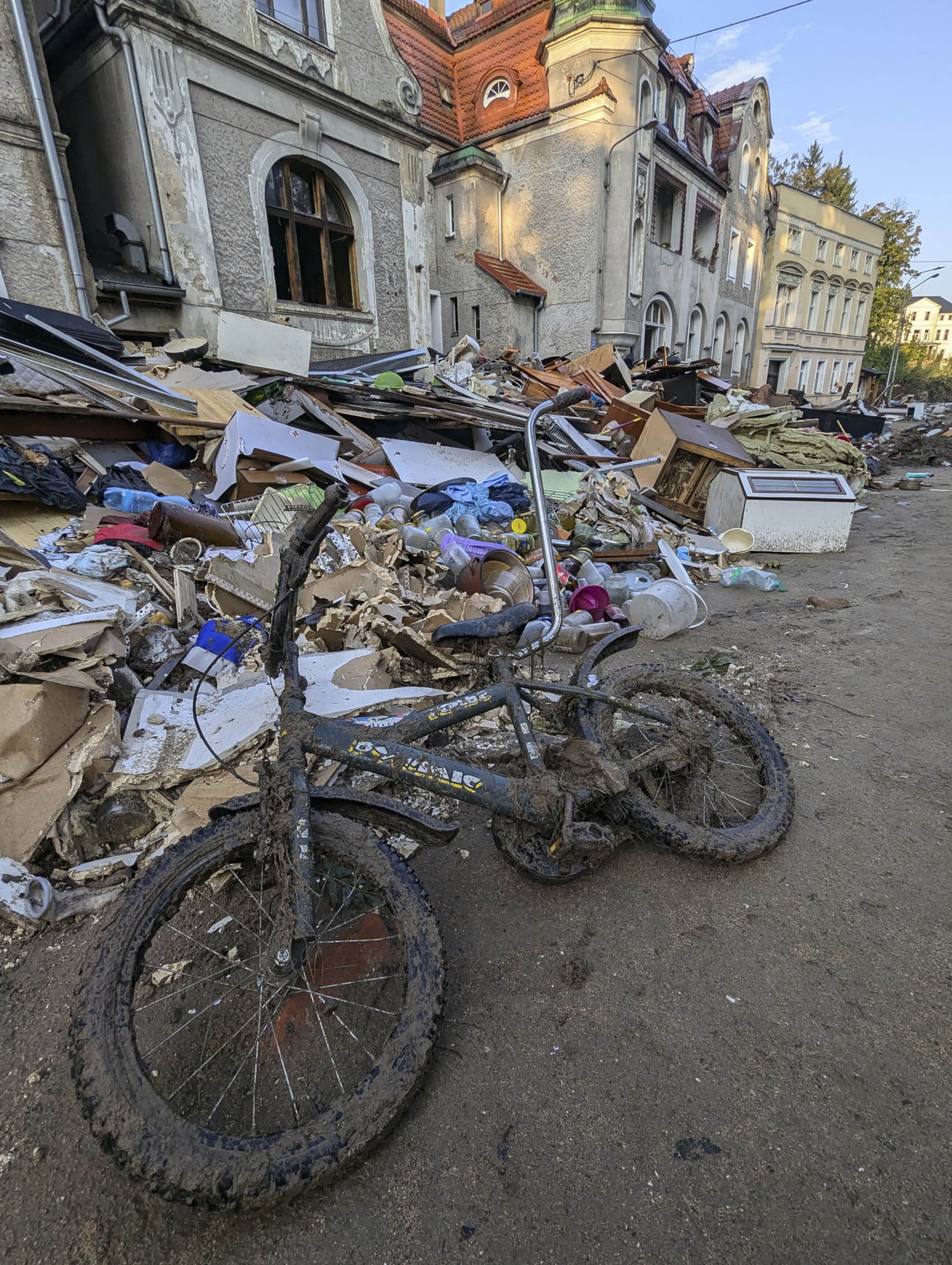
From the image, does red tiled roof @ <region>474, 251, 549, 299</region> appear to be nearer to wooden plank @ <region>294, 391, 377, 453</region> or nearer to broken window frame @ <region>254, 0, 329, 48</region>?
broken window frame @ <region>254, 0, 329, 48</region>

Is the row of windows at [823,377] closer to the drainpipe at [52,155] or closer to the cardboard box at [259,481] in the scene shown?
the drainpipe at [52,155]

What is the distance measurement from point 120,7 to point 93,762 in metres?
9.98

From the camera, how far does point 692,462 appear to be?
780 centimetres

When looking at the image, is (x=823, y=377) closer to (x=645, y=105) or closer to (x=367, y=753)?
(x=645, y=105)

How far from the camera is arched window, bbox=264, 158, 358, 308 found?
9.34 metres

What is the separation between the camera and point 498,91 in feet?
50.6

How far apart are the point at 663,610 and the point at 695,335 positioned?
20.5 m

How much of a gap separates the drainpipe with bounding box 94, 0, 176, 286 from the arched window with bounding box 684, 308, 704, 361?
1697 cm

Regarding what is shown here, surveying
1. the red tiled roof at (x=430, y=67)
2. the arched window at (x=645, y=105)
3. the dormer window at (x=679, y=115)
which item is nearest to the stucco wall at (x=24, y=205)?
the red tiled roof at (x=430, y=67)

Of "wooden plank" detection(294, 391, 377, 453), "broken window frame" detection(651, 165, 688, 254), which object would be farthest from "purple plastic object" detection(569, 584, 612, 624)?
"broken window frame" detection(651, 165, 688, 254)

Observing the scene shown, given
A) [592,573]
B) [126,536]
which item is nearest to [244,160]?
[126,536]

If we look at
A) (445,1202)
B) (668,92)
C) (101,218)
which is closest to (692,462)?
(445,1202)

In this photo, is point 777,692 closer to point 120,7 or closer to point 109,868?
point 109,868

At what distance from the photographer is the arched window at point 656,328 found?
17.4 meters
